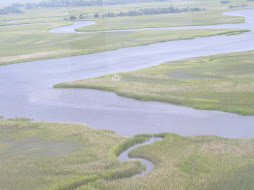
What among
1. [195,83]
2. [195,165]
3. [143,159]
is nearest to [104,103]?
[195,83]

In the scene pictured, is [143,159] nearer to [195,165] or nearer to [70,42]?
[195,165]

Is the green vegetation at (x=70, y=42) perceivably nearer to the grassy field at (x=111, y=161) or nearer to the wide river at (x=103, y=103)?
the wide river at (x=103, y=103)

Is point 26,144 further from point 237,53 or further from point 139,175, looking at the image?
point 237,53

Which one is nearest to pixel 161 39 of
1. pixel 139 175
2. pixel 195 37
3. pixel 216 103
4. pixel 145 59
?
pixel 195 37

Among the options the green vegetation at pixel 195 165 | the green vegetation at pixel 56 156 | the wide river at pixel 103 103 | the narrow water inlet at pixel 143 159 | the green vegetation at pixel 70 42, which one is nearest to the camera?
the green vegetation at pixel 195 165

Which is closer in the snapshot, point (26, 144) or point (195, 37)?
point (26, 144)

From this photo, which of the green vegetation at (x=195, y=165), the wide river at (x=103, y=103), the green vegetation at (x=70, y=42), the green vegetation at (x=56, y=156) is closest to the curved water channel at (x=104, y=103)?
the wide river at (x=103, y=103)
